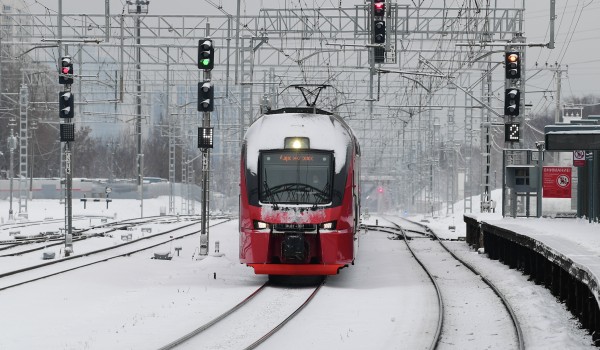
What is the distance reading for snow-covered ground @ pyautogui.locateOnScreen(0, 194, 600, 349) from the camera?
43.9ft

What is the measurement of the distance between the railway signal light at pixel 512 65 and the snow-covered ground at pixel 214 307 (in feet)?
19.5

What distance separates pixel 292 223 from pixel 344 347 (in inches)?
251

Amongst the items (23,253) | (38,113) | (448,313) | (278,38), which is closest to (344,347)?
(448,313)

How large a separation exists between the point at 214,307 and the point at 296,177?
12.6 feet

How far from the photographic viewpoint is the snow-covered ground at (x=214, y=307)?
1338cm

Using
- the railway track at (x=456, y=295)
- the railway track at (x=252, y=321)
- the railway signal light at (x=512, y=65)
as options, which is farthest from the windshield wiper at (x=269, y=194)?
the railway signal light at (x=512, y=65)

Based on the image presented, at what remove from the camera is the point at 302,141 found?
1977cm

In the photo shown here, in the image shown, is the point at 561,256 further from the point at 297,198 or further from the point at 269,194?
the point at 269,194

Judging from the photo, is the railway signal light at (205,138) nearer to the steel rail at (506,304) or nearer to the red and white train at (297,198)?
the red and white train at (297,198)

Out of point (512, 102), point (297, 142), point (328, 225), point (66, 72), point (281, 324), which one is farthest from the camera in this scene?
point (512, 102)

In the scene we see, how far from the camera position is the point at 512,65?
29.1m

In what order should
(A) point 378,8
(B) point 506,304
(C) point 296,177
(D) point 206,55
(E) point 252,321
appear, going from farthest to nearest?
(A) point 378,8 → (D) point 206,55 → (C) point 296,177 → (B) point 506,304 → (E) point 252,321

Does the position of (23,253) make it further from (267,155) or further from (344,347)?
(344,347)

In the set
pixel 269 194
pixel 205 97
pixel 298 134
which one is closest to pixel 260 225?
pixel 269 194
